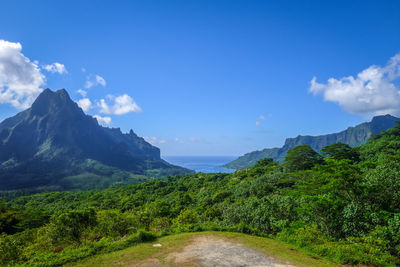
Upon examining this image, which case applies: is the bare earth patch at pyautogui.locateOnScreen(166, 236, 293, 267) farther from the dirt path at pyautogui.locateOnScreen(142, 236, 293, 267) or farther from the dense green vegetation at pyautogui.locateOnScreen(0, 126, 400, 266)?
the dense green vegetation at pyautogui.locateOnScreen(0, 126, 400, 266)

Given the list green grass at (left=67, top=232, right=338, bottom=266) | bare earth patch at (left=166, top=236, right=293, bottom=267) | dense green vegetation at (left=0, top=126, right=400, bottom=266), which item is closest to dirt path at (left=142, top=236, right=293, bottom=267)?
bare earth patch at (left=166, top=236, right=293, bottom=267)

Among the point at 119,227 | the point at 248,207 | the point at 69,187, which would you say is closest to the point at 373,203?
the point at 248,207

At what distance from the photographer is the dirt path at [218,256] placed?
11367 mm

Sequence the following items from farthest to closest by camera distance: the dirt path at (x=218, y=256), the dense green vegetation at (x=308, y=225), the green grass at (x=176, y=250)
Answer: the dense green vegetation at (x=308, y=225), the green grass at (x=176, y=250), the dirt path at (x=218, y=256)

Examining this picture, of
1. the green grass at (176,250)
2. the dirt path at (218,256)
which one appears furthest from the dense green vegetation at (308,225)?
the dirt path at (218,256)

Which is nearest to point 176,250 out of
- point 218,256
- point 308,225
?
point 218,256

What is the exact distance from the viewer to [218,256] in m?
12.3

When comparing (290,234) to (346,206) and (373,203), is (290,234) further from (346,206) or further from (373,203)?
(373,203)

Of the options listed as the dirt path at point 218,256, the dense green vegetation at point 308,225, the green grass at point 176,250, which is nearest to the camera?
the dirt path at point 218,256

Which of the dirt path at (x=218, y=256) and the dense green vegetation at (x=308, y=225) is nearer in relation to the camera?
the dirt path at (x=218, y=256)

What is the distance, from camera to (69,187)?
160375 mm

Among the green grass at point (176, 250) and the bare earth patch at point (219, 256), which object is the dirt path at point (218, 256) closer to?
the bare earth patch at point (219, 256)

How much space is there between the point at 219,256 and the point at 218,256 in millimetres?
60

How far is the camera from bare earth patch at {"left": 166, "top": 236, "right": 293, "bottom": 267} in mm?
11375
